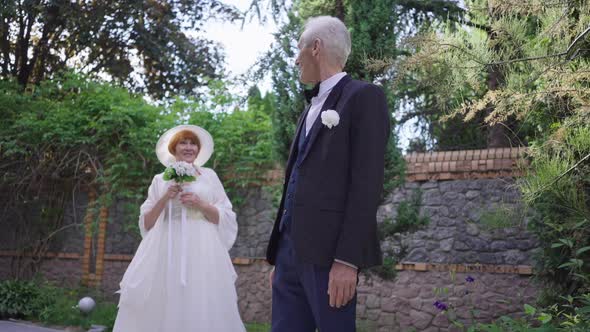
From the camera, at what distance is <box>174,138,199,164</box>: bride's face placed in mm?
5496

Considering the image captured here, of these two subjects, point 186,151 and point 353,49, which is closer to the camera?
point 186,151

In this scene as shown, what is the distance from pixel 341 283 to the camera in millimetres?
2252

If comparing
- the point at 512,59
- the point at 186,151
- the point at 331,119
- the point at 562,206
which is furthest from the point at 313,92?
the point at 186,151

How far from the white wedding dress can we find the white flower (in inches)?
7.7

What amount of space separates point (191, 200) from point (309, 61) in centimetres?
279

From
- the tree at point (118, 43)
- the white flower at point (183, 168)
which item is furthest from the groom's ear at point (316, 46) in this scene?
the tree at point (118, 43)

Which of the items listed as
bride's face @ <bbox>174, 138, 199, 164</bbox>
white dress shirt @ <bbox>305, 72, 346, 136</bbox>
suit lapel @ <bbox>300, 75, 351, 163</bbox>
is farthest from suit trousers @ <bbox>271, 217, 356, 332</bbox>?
bride's face @ <bbox>174, 138, 199, 164</bbox>

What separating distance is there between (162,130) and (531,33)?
5.73 meters

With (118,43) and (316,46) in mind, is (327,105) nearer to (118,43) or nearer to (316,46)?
(316,46)

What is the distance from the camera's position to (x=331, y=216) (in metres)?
2.35

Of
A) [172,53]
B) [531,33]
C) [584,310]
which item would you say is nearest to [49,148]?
[172,53]

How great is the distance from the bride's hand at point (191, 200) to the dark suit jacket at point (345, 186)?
2.86 m

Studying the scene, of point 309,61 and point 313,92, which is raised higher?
point 309,61

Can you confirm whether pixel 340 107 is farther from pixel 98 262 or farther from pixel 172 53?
pixel 172 53
